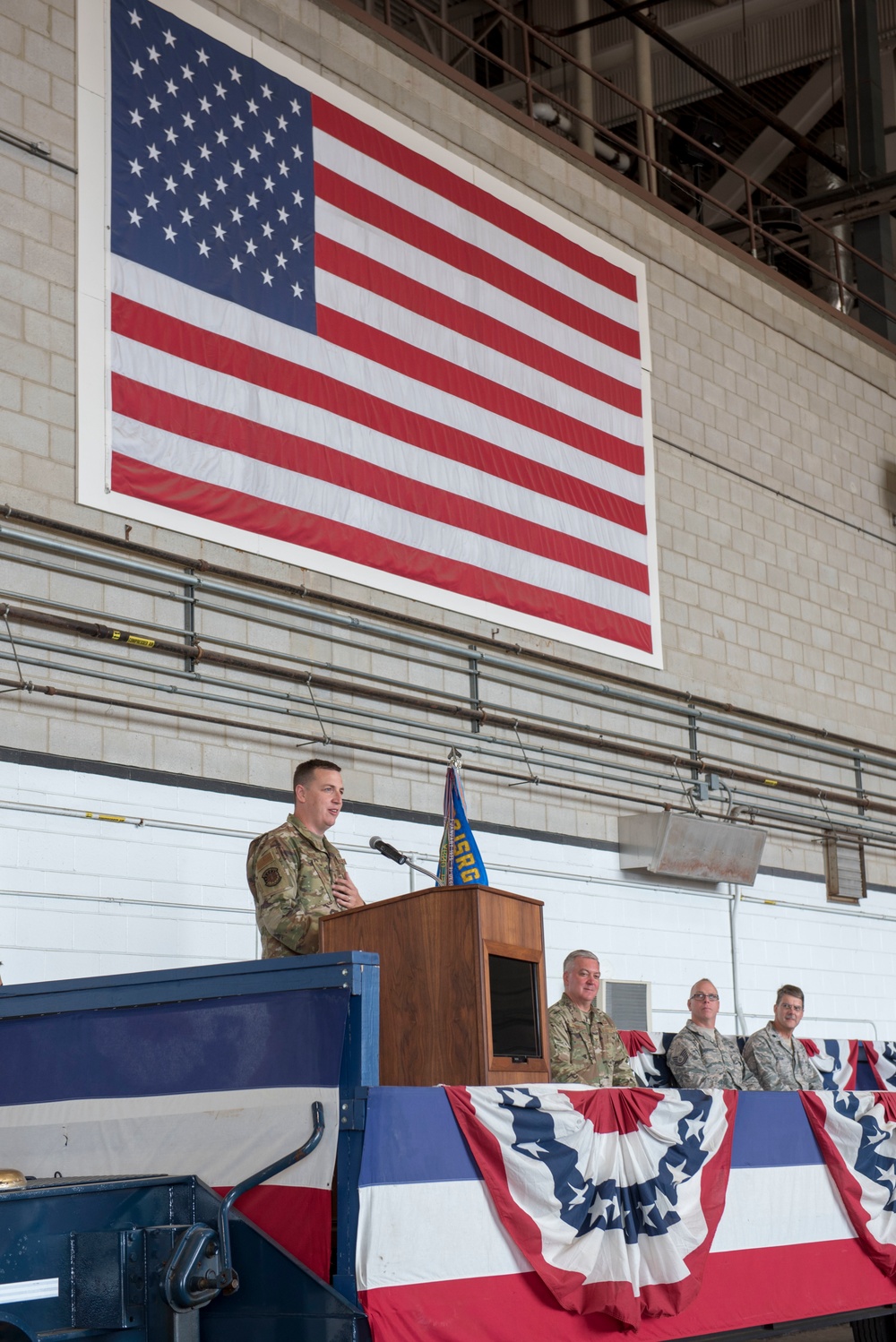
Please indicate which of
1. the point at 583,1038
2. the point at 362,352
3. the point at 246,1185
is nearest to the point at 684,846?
the point at 583,1038

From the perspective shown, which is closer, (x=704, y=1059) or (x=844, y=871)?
(x=704, y=1059)

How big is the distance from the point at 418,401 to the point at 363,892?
324cm

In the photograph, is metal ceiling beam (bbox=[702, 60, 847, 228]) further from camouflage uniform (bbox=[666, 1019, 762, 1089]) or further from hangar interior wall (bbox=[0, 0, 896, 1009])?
camouflage uniform (bbox=[666, 1019, 762, 1089])

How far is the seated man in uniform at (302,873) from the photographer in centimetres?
477

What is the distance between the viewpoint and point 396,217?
1015cm

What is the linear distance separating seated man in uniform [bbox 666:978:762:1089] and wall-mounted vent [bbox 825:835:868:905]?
4.63 metres

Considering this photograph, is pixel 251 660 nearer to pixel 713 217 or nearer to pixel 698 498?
pixel 698 498

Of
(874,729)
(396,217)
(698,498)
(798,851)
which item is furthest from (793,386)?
(396,217)

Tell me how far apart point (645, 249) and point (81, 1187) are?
10294 mm

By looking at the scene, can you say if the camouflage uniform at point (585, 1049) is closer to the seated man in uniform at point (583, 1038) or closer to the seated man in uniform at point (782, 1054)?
the seated man in uniform at point (583, 1038)

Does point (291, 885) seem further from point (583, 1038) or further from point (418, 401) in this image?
point (418, 401)

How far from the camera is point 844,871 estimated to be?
12.9 meters

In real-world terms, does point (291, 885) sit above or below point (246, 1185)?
above

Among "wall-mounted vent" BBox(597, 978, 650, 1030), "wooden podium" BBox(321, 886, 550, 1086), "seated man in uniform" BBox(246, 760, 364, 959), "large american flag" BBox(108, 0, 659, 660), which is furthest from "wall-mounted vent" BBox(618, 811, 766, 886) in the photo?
"wooden podium" BBox(321, 886, 550, 1086)
